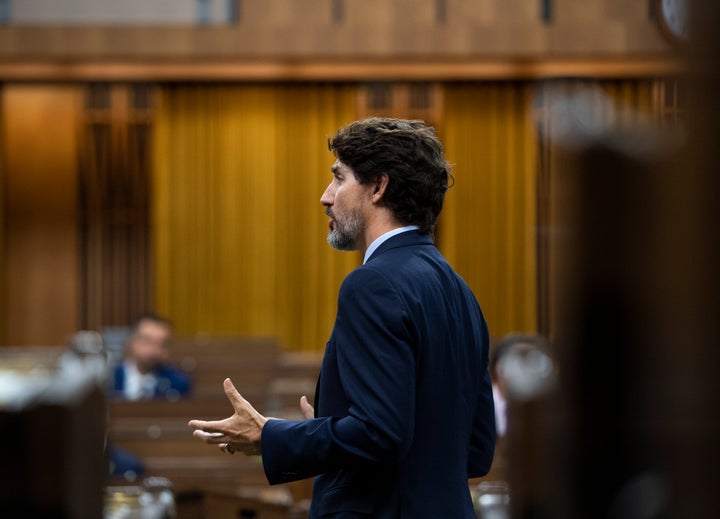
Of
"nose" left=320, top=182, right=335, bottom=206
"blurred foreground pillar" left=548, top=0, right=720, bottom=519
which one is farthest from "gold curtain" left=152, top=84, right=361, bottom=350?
"blurred foreground pillar" left=548, top=0, right=720, bottom=519

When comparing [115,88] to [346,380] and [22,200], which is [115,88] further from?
[346,380]

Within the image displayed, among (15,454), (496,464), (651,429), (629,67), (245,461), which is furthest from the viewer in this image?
(629,67)

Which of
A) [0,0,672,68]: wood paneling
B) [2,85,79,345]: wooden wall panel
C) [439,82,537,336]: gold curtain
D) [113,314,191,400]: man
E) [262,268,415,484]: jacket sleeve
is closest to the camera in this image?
[262,268,415,484]: jacket sleeve

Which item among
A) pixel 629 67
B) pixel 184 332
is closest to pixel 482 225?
pixel 629 67

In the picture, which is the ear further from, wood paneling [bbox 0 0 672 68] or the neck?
wood paneling [bbox 0 0 672 68]

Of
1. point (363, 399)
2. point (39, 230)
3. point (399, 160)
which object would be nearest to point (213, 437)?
point (363, 399)

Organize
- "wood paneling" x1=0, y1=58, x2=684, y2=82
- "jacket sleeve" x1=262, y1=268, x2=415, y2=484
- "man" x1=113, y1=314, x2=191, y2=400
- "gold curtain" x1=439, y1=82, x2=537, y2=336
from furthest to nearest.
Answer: "gold curtain" x1=439, y1=82, x2=537, y2=336 < "wood paneling" x1=0, y1=58, x2=684, y2=82 < "man" x1=113, y1=314, x2=191, y2=400 < "jacket sleeve" x1=262, y1=268, x2=415, y2=484

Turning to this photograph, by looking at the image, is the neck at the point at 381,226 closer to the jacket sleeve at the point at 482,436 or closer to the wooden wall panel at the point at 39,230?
the jacket sleeve at the point at 482,436

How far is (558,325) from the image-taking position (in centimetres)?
57

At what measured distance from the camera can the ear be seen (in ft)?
6.49

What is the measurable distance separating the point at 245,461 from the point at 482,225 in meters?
7.30

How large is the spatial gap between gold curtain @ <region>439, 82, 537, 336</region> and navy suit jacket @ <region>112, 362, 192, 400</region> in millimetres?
5461

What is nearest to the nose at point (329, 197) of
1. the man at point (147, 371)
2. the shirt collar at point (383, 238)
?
the shirt collar at point (383, 238)

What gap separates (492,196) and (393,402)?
1100 centimetres
